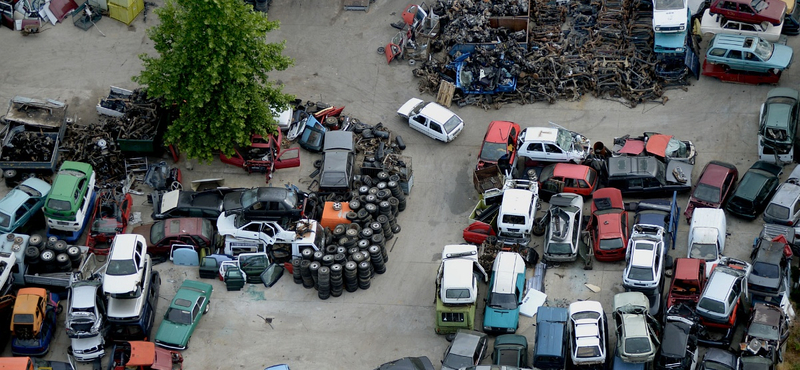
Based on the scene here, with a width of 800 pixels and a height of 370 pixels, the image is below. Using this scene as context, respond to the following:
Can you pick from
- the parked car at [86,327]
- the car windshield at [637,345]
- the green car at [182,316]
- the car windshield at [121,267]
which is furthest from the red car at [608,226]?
the parked car at [86,327]

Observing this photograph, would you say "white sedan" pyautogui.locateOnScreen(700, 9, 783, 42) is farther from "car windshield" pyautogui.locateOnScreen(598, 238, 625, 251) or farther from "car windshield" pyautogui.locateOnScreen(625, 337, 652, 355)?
"car windshield" pyautogui.locateOnScreen(625, 337, 652, 355)

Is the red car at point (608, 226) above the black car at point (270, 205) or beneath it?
above

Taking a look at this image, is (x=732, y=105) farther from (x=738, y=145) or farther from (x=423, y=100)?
(x=423, y=100)

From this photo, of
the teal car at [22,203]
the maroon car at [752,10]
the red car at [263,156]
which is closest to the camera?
the teal car at [22,203]

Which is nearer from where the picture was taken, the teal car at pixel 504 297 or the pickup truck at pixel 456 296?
the pickup truck at pixel 456 296

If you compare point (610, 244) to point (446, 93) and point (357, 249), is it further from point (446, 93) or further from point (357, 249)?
point (446, 93)

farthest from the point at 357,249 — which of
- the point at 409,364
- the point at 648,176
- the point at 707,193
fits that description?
the point at 707,193

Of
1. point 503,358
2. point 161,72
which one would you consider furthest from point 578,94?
point 161,72

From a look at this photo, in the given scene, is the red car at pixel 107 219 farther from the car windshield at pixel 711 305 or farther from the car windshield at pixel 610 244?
the car windshield at pixel 711 305
